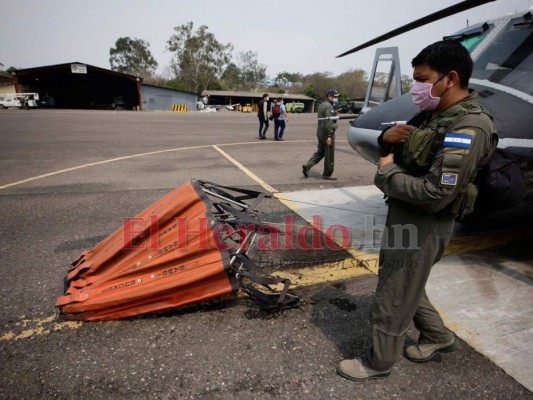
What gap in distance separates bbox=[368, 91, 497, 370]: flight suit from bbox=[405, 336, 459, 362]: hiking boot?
32 cm

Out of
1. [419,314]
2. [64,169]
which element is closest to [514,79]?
[419,314]

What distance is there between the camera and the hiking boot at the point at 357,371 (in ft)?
6.95

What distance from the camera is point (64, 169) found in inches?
306

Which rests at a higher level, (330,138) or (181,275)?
(330,138)

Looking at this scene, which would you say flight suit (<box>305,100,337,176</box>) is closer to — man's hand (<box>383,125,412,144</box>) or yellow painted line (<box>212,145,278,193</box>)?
yellow painted line (<box>212,145,278,193</box>)

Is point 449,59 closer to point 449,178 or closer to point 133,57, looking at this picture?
point 449,178

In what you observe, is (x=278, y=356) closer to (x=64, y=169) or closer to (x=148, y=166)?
(x=148, y=166)

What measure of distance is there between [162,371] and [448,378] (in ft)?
6.23

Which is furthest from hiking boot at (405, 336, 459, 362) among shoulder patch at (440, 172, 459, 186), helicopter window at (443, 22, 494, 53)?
helicopter window at (443, 22, 494, 53)

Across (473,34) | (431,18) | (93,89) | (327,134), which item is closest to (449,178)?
(431,18)

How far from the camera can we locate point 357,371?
2.14 m

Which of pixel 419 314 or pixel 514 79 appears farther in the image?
pixel 514 79

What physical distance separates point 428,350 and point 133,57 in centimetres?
12998

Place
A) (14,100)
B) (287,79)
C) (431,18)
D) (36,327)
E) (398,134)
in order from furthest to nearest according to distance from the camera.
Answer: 1. (287,79)
2. (14,100)
3. (431,18)
4. (36,327)
5. (398,134)
